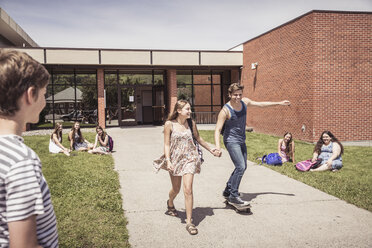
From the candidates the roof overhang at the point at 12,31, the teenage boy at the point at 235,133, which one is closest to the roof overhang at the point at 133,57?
the roof overhang at the point at 12,31

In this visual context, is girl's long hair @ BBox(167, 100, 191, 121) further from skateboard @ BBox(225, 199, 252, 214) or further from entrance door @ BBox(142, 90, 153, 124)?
entrance door @ BBox(142, 90, 153, 124)

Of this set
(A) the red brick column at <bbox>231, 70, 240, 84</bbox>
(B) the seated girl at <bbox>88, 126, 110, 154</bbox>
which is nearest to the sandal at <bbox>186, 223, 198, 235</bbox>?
(B) the seated girl at <bbox>88, 126, 110, 154</bbox>

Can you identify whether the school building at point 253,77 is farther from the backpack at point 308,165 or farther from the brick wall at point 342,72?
the backpack at point 308,165

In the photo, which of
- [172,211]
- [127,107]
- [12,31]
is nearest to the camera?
[172,211]

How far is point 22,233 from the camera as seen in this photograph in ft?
3.76

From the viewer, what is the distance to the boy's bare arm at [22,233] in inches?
44.7

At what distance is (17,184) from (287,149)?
8.52 metres

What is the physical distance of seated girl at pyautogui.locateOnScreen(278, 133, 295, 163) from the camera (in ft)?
28.8

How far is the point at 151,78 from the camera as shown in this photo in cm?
2153

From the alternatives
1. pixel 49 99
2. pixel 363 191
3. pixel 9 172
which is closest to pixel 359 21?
pixel 363 191

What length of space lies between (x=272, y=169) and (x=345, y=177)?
5.56ft

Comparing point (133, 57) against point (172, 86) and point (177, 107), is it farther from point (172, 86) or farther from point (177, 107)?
point (177, 107)

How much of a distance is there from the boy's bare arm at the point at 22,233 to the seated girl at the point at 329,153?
7.53 meters

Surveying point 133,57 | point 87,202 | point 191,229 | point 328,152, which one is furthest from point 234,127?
point 133,57
